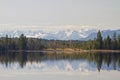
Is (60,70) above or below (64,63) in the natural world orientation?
above

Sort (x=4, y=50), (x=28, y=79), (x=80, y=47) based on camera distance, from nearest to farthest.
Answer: (x=28, y=79), (x=4, y=50), (x=80, y=47)

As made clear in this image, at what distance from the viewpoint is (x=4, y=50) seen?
169875 millimetres

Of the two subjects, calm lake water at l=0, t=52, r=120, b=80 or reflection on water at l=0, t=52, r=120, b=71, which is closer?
calm lake water at l=0, t=52, r=120, b=80

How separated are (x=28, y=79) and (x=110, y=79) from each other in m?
9.00

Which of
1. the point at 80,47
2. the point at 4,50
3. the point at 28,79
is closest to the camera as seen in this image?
the point at 28,79

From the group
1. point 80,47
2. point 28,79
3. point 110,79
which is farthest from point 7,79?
point 80,47

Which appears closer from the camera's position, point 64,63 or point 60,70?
point 60,70

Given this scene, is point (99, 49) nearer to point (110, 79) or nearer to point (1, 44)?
point (1, 44)

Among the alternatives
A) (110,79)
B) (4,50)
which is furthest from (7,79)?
(4,50)

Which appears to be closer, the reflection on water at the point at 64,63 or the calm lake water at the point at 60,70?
the calm lake water at the point at 60,70

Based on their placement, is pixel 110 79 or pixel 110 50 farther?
pixel 110 50

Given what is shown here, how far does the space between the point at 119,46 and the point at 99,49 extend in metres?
8.35

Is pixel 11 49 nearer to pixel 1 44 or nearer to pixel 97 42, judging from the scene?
pixel 1 44

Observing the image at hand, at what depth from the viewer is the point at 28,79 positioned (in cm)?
4512
